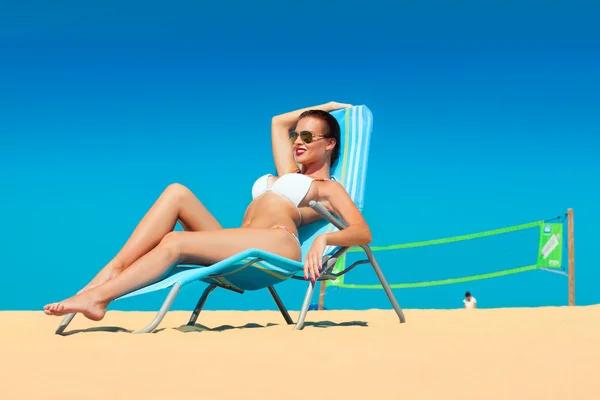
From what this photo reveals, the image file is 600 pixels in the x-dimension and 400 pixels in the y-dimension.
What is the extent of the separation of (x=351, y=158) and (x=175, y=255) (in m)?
1.86

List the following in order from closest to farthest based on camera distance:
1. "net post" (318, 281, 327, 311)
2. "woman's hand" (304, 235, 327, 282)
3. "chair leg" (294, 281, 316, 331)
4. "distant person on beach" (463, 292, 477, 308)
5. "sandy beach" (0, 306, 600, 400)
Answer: "sandy beach" (0, 306, 600, 400) → "woman's hand" (304, 235, 327, 282) → "chair leg" (294, 281, 316, 331) → "net post" (318, 281, 327, 311) → "distant person on beach" (463, 292, 477, 308)

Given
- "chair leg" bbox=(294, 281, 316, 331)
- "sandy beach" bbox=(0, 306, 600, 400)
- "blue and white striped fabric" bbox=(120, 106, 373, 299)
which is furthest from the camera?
"chair leg" bbox=(294, 281, 316, 331)

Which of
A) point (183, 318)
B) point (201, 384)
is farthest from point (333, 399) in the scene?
point (183, 318)

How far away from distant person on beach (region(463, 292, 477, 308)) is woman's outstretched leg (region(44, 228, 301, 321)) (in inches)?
338

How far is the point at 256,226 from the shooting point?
173 inches

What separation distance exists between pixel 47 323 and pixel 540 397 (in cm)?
375

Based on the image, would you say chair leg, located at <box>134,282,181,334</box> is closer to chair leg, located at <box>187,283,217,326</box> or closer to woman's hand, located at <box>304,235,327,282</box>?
woman's hand, located at <box>304,235,327,282</box>

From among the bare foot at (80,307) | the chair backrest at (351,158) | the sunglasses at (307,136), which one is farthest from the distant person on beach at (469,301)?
the bare foot at (80,307)

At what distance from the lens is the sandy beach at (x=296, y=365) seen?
2.20 m

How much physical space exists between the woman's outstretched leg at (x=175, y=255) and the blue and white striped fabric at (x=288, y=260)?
0.07 m

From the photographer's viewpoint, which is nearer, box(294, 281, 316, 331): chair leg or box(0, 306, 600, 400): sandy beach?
box(0, 306, 600, 400): sandy beach

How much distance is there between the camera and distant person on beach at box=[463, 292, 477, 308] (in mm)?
12236

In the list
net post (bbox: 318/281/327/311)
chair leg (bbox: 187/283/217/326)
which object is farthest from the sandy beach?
net post (bbox: 318/281/327/311)

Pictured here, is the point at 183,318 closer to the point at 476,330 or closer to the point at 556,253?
the point at 476,330
